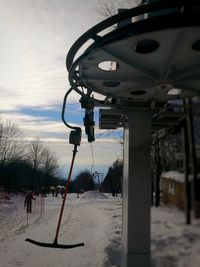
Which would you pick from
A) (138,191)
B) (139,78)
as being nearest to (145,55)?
(139,78)

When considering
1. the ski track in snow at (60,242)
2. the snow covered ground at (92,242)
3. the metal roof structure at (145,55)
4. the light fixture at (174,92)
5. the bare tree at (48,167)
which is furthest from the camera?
the bare tree at (48,167)

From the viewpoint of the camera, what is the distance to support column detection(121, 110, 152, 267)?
684 cm

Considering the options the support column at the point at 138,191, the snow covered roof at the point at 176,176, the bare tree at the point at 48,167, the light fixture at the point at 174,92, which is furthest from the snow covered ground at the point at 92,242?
the bare tree at the point at 48,167

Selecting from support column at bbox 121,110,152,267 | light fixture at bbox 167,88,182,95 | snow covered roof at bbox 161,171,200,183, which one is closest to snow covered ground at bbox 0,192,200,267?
support column at bbox 121,110,152,267

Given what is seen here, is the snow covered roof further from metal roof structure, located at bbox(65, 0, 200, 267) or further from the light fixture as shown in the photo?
the light fixture

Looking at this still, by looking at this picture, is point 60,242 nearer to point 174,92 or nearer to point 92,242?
point 92,242

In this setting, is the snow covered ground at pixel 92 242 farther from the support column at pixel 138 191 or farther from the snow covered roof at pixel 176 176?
the snow covered roof at pixel 176 176

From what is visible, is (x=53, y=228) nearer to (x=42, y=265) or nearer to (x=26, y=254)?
(x=26, y=254)

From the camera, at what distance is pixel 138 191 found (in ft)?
22.8

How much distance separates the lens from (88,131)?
593 centimetres

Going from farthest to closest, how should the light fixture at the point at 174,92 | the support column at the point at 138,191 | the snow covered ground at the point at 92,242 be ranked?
Result: the support column at the point at 138,191 < the light fixture at the point at 174,92 < the snow covered ground at the point at 92,242

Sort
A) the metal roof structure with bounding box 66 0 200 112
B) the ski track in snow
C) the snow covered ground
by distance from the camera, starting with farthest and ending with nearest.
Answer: the ski track in snow
the snow covered ground
the metal roof structure with bounding box 66 0 200 112

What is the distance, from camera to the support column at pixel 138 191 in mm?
6844

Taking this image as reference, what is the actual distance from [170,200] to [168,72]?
178 centimetres
